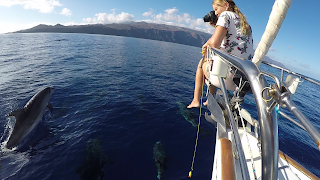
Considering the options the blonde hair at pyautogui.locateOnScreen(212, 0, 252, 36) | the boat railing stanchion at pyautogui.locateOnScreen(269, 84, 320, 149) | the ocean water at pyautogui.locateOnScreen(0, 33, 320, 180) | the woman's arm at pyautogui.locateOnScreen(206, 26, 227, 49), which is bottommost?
the ocean water at pyautogui.locateOnScreen(0, 33, 320, 180)

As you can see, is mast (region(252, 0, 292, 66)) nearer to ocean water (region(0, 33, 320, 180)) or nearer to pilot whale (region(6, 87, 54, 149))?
ocean water (region(0, 33, 320, 180))

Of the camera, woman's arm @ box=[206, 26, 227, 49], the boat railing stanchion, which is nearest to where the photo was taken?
the boat railing stanchion

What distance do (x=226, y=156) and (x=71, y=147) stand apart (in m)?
6.96

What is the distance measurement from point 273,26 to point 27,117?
1132 cm

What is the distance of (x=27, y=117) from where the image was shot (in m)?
7.96

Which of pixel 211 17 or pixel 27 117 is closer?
pixel 211 17

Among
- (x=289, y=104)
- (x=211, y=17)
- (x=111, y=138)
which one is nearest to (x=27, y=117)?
(x=111, y=138)

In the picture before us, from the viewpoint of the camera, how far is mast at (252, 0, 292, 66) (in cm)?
355

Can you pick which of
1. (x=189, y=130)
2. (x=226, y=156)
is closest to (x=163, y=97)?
(x=189, y=130)

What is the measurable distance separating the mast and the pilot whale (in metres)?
10.7

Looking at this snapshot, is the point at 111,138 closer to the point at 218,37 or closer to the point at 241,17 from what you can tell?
the point at 218,37

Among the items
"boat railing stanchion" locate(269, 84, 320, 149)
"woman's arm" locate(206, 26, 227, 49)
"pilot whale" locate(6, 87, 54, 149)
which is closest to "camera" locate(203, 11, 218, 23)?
"woman's arm" locate(206, 26, 227, 49)

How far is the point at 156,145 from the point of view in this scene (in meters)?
7.10

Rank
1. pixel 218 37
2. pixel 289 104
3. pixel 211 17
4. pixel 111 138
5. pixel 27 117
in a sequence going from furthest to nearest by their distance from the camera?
1. pixel 27 117
2. pixel 111 138
3. pixel 211 17
4. pixel 218 37
5. pixel 289 104
